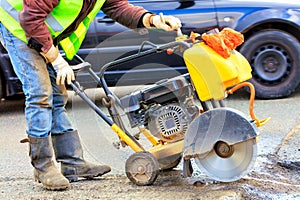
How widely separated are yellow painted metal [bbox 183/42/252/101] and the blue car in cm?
324

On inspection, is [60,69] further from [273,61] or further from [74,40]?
[273,61]

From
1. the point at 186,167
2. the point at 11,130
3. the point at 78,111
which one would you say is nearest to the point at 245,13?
the point at 78,111

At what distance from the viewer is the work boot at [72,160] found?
15.2 feet

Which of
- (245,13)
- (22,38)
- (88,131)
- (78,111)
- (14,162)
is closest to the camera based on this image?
(22,38)

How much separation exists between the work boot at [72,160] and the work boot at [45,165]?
0.23 m

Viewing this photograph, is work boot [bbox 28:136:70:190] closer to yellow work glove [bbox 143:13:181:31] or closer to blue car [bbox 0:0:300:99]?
yellow work glove [bbox 143:13:181:31]

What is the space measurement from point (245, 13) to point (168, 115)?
11.3 ft

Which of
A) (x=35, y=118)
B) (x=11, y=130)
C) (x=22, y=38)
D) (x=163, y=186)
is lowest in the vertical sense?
(x=11, y=130)

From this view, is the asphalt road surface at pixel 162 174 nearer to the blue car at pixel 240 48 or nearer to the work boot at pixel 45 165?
the work boot at pixel 45 165

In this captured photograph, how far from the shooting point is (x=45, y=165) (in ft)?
14.4

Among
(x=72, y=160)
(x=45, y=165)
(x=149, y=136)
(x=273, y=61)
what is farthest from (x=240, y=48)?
(x=45, y=165)

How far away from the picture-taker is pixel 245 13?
290 inches

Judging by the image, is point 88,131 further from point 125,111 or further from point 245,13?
point 245,13

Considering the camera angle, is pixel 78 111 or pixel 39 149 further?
pixel 78 111
